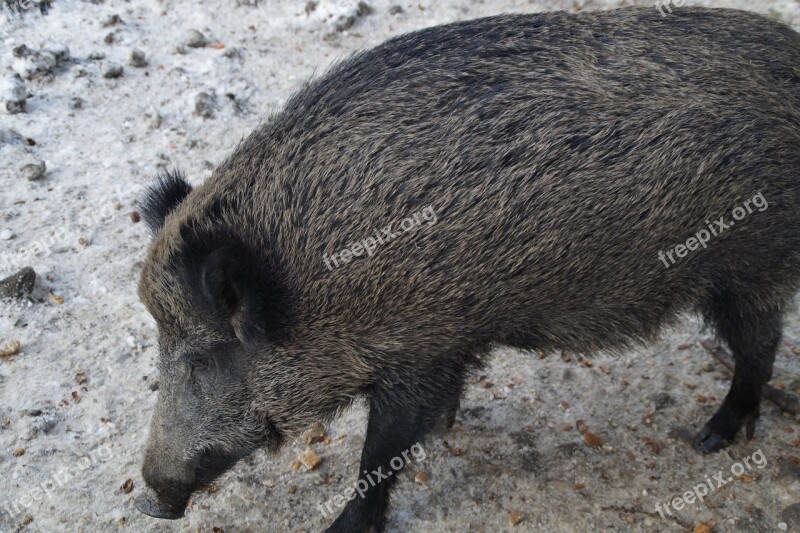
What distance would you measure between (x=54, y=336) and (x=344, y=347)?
229 centimetres

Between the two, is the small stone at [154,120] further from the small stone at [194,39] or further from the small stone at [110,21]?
the small stone at [110,21]

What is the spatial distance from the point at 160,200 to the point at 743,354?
2.89 m

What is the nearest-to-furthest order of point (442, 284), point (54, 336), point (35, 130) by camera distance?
point (442, 284), point (54, 336), point (35, 130)

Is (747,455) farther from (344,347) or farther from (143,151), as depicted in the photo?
(143,151)

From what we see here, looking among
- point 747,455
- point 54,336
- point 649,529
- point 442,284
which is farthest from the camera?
point 54,336

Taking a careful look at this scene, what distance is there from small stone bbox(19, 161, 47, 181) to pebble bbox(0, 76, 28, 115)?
82 cm

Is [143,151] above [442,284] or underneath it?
underneath

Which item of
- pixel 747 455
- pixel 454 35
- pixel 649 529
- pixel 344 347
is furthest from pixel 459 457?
pixel 454 35

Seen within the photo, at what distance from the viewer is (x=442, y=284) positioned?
276cm

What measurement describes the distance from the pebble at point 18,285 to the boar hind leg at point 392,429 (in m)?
2.49

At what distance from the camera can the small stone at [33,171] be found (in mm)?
5336

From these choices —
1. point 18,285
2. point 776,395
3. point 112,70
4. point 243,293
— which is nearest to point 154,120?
point 112,70

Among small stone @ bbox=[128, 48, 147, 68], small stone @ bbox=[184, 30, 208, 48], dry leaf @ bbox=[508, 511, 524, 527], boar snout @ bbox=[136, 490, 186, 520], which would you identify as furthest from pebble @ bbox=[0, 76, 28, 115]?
dry leaf @ bbox=[508, 511, 524, 527]

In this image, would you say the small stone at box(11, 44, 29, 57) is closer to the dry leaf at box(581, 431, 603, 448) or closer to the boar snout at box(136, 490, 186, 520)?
the boar snout at box(136, 490, 186, 520)
